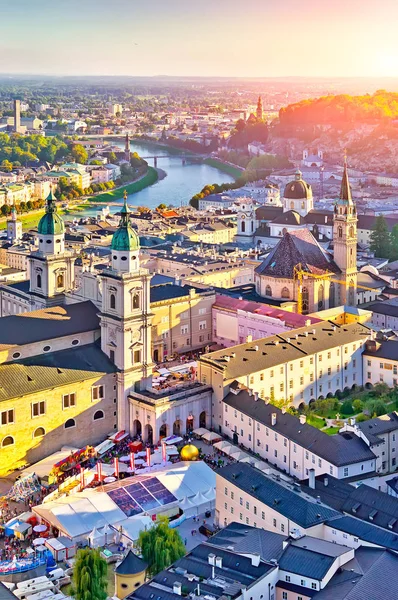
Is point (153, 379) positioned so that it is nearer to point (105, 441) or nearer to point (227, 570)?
point (105, 441)

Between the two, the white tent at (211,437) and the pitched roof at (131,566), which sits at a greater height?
the pitched roof at (131,566)

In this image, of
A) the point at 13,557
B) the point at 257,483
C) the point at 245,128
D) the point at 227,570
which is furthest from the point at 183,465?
the point at 245,128

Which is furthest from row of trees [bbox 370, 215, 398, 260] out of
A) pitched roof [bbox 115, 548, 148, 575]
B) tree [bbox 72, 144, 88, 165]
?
tree [bbox 72, 144, 88, 165]

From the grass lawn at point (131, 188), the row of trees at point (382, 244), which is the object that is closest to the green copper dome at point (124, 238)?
the row of trees at point (382, 244)

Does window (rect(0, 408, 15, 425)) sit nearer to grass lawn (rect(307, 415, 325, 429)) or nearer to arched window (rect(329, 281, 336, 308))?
grass lawn (rect(307, 415, 325, 429))

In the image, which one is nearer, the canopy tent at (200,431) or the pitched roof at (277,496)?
the pitched roof at (277,496)

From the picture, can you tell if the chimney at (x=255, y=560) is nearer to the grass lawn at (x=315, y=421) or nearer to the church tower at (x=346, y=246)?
the grass lawn at (x=315, y=421)

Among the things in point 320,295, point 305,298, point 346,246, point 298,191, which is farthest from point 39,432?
point 298,191
